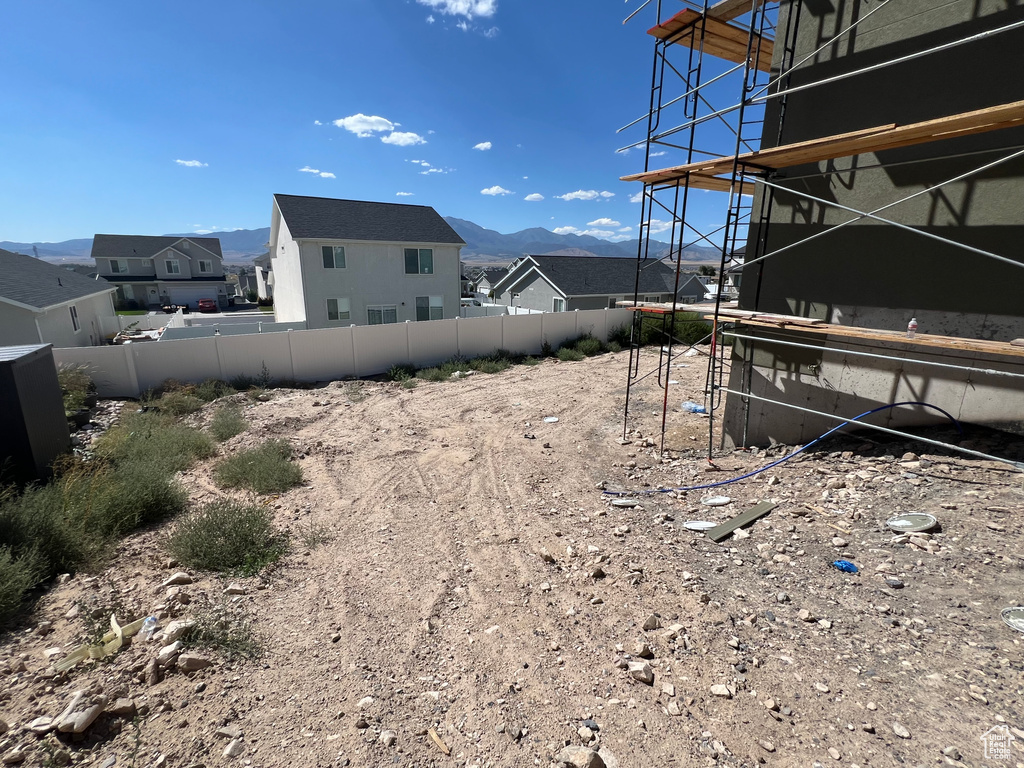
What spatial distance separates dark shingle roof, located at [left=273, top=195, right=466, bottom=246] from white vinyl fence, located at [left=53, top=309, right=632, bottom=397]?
768 cm

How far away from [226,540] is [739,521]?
650 centimetres

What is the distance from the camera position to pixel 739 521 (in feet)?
19.1

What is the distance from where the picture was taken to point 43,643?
12.7 feet

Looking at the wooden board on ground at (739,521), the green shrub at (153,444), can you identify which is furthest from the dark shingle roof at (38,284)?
the wooden board on ground at (739,521)

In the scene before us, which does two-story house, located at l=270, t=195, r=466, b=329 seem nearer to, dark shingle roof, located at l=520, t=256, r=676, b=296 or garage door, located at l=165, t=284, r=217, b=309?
dark shingle roof, located at l=520, t=256, r=676, b=296

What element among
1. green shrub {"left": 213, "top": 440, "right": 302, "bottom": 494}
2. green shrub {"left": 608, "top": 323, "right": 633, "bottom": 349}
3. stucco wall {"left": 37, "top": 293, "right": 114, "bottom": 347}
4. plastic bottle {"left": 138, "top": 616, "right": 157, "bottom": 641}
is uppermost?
stucco wall {"left": 37, "top": 293, "right": 114, "bottom": 347}

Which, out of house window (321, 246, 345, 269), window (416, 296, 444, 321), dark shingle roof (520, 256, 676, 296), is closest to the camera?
house window (321, 246, 345, 269)

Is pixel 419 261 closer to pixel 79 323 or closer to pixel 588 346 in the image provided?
pixel 588 346

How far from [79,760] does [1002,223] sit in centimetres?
1024

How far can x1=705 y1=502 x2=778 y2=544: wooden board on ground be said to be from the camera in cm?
559

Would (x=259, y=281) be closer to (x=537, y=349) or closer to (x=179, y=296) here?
(x=179, y=296)

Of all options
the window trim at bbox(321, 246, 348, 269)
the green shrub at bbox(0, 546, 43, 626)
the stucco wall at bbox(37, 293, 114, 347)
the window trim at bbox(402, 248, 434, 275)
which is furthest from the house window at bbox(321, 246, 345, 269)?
the green shrub at bbox(0, 546, 43, 626)

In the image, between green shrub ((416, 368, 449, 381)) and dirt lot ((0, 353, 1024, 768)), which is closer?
dirt lot ((0, 353, 1024, 768))

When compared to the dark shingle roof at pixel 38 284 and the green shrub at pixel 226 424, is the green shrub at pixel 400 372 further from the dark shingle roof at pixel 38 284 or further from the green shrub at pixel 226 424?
the dark shingle roof at pixel 38 284
